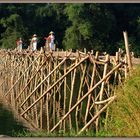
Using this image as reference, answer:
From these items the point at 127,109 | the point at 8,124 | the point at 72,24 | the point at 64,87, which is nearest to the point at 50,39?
the point at 72,24

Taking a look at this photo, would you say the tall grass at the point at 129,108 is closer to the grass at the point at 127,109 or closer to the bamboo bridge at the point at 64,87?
the grass at the point at 127,109

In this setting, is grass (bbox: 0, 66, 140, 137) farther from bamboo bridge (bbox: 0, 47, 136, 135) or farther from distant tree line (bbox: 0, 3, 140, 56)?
distant tree line (bbox: 0, 3, 140, 56)

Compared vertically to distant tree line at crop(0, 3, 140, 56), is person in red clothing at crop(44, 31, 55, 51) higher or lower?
lower

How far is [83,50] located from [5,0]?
5.62 ft

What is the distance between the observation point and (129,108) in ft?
20.7

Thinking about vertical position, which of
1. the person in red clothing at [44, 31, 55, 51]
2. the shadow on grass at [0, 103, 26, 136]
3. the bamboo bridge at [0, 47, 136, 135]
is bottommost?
the shadow on grass at [0, 103, 26, 136]

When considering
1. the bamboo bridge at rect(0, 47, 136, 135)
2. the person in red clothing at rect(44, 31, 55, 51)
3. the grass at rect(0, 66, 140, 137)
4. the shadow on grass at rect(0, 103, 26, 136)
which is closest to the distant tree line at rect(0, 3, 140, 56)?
the person in red clothing at rect(44, 31, 55, 51)

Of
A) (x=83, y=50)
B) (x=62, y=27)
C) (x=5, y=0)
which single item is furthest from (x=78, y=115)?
(x=5, y=0)

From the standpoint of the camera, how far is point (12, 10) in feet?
23.8

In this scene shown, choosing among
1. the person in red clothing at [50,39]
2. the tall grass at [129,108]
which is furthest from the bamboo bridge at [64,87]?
the person in red clothing at [50,39]

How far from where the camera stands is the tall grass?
20.5ft

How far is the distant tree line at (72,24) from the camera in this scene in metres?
7.20

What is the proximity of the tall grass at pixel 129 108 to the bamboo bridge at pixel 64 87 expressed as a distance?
0.29 m

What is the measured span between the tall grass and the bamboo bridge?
0.29m
